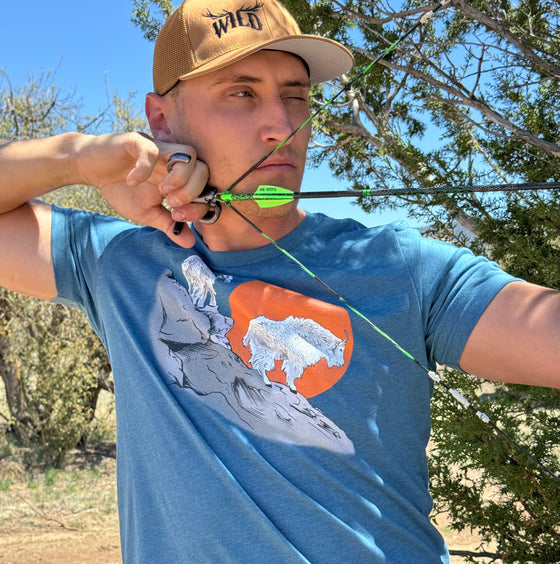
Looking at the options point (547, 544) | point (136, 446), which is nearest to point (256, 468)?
point (136, 446)

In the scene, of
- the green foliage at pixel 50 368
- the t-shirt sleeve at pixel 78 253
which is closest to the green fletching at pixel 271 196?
the t-shirt sleeve at pixel 78 253

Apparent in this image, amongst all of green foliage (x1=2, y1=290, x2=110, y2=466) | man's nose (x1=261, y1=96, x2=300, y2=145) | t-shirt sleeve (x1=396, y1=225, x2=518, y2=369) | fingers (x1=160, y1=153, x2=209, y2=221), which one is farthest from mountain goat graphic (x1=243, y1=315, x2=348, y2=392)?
green foliage (x1=2, y1=290, x2=110, y2=466)

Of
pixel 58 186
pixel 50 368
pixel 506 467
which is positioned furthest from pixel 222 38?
pixel 50 368

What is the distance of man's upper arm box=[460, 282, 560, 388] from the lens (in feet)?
3.55

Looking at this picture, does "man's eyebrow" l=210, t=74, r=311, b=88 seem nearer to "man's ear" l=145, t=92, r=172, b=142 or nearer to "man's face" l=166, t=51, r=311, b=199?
"man's face" l=166, t=51, r=311, b=199

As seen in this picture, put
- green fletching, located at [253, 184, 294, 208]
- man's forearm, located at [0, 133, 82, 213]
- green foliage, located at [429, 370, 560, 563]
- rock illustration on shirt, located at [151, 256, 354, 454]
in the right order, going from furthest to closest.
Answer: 1. green foliage, located at [429, 370, 560, 563]
2. man's forearm, located at [0, 133, 82, 213]
3. green fletching, located at [253, 184, 294, 208]
4. rock illustration on shirt, located at [151, 256, 354, 454]

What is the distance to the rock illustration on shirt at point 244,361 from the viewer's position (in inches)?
48.6

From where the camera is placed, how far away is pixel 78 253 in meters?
1.63

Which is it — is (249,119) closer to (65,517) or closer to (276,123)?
(276,123)

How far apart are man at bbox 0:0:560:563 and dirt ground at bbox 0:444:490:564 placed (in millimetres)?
3928

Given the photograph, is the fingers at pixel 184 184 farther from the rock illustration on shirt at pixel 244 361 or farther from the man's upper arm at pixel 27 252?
the man's upper arm at pixel 27 252

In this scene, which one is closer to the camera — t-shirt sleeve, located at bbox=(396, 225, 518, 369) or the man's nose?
t-shirt sleeve, located at bbox=(396, 225, 518, 369)

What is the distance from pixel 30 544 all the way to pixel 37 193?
4635 millimetres

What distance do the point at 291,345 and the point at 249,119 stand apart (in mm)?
536
